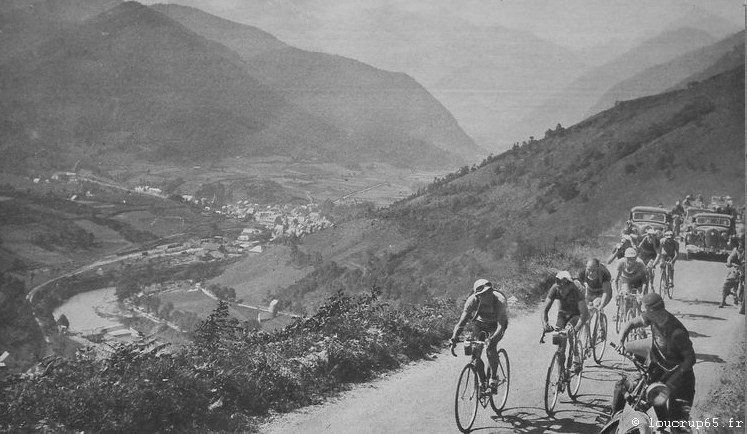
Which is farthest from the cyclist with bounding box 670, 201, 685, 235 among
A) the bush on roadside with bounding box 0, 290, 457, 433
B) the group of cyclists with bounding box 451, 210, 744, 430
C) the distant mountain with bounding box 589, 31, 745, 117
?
the bush on roadside with bounding box 0, 290, 457, 433

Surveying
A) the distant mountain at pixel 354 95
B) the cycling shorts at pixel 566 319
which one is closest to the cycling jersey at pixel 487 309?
the cycling shorts at pixel 566 319

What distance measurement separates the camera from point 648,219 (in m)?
14.6

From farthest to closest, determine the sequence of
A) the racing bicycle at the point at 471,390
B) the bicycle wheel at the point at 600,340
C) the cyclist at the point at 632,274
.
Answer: the cyclist at the point at 632,274 → the bicycle wheel at the point at 600,340 → the racing bicycle at the point at 471,390

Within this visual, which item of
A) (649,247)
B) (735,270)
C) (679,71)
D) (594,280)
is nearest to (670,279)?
(649,247)

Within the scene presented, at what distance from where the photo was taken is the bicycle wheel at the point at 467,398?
562 centimetres

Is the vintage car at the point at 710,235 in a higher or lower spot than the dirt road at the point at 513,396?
higher

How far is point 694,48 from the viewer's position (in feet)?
37.5

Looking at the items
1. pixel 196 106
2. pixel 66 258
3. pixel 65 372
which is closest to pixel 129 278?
pixel 66 258

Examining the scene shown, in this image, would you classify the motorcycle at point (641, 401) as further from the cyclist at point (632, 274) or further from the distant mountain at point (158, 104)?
the distant mountain at point (158, 104)

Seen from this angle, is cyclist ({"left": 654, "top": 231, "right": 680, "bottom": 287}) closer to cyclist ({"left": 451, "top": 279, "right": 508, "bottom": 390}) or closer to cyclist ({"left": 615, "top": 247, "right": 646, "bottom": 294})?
cyclist ({"left": 615, "top": 247, "right": 646, "bottom": 294})

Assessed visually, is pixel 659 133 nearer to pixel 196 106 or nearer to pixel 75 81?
pixel 196 106

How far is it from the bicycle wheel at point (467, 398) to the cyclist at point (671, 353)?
153 centimetres

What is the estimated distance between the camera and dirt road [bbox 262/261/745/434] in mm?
5891

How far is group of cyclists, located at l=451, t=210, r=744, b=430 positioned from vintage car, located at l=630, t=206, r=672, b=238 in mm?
4819
